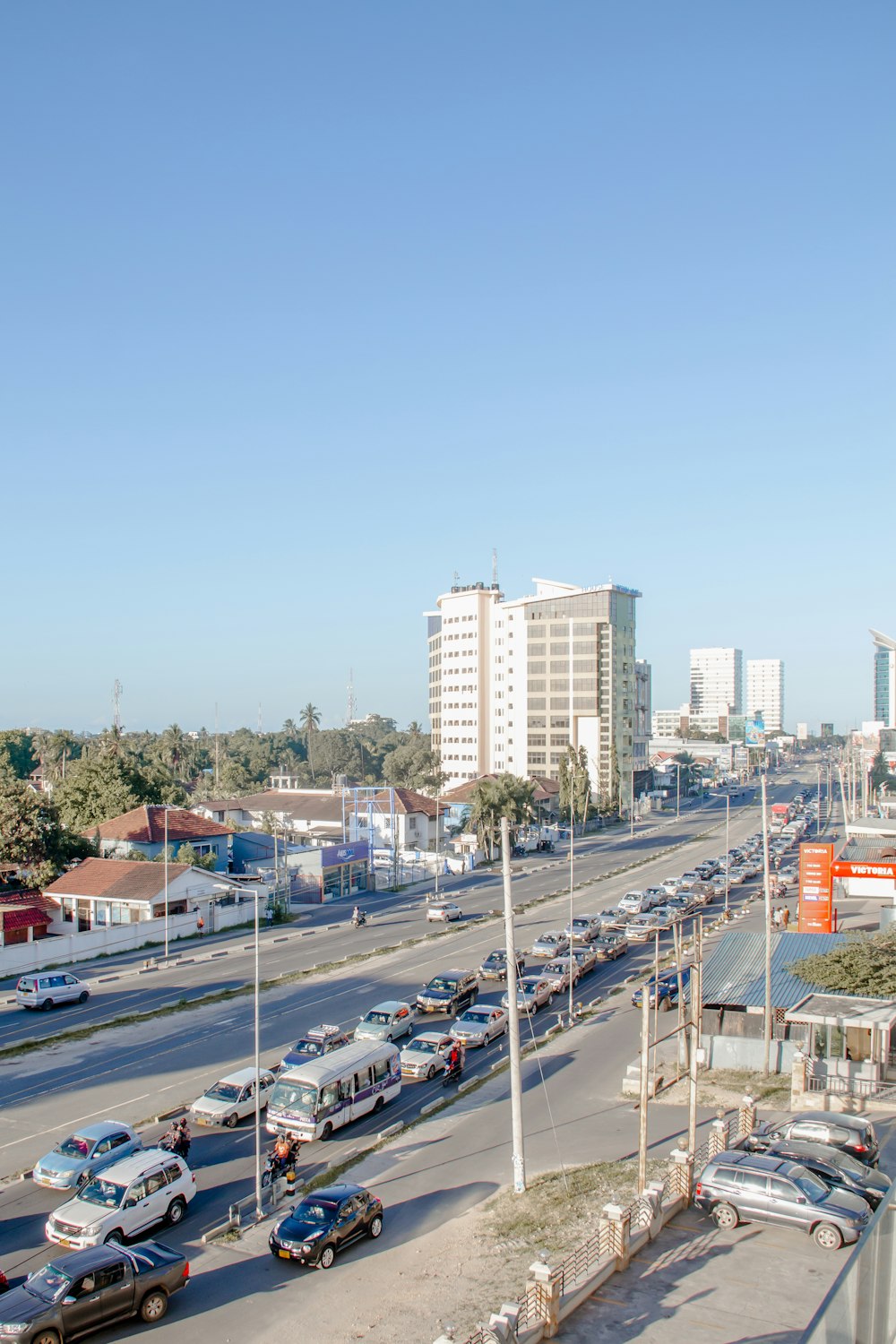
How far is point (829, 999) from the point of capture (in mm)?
30531

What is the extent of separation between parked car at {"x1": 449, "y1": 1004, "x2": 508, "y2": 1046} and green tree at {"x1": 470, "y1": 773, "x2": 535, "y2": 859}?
47.0m

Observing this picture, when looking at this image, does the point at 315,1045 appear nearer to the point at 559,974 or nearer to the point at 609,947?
the point at 559,974

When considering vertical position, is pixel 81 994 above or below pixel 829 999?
below

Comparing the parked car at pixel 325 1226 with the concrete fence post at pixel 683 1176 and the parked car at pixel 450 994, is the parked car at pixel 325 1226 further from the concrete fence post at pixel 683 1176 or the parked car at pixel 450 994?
the parked car at pixel 450 994

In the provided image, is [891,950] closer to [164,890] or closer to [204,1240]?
[204,1240]

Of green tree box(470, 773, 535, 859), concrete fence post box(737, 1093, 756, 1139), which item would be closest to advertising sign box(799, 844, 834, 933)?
concrete fence post box(737, 1093, 756, 1139)

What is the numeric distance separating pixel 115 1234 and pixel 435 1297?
21.8 ft

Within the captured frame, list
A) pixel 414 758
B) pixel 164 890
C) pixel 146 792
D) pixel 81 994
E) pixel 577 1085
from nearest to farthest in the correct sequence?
1. pixel 577 1085
2. pixel 81 994
3. pixel 164 890
4. pixel 146 792
5. pixel 414 758

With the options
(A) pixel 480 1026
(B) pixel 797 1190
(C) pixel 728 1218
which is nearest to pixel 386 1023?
(A) pixel 480 1026

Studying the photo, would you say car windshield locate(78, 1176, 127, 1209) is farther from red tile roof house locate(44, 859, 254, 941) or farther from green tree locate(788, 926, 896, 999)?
red tile roof house locate(44, 859, 254, 941)

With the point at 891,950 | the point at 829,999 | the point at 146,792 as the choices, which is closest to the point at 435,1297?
the point at 829,999

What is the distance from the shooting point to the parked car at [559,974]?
41281mm

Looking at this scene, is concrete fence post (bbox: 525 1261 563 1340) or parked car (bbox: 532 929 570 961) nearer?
concrete fence post (bbox: 525 1261 563 1340)

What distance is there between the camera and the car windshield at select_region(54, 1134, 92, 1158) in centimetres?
2283
